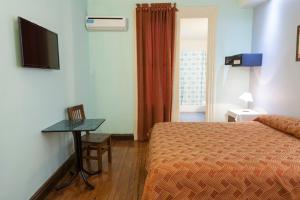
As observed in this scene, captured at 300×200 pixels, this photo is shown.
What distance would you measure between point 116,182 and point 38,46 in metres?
→ 1.75

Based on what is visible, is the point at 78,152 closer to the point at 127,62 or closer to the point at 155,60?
the point at 127,62

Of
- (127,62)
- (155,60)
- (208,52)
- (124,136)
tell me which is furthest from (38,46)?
(208,52)

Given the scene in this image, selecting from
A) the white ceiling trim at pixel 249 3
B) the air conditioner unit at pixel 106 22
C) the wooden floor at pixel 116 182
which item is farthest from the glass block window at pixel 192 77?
the wooden floor at pixel 116 182

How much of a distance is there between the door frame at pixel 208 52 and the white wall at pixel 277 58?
2.34 ft

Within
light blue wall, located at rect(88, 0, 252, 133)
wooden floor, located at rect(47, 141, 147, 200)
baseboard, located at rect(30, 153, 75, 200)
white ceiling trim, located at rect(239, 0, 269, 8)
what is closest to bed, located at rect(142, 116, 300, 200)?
wooden floor, located at rect(47, 141, 147, 200)

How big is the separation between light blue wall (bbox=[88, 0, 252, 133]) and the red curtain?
6.9 inches

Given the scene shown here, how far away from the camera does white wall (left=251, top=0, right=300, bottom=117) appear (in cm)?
279

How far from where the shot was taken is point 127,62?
13.3 ft

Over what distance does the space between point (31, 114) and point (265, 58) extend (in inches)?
133

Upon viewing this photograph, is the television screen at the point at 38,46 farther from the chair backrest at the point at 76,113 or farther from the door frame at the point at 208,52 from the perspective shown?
the door frame at the point at 208,52

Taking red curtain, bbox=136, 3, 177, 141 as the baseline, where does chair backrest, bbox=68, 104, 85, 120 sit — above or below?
below

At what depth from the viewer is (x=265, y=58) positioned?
3.45 meters

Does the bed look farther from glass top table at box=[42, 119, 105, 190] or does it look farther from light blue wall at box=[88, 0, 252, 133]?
light blue wall at box=[88, 0, 252, 133]

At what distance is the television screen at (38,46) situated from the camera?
1948 mm
